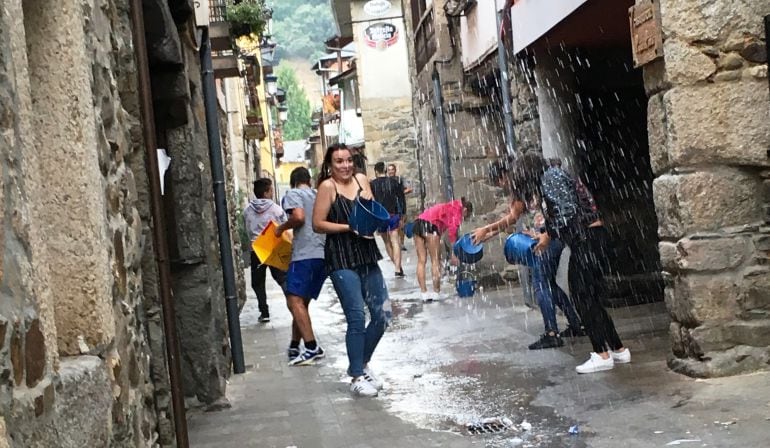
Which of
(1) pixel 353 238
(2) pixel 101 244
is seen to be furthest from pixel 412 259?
(2) pixel 101 244

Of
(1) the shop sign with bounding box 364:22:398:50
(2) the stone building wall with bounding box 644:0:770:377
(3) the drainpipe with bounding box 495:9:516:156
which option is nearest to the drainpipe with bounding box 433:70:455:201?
(3) the drainpipe with bounding box 495:9:516:156

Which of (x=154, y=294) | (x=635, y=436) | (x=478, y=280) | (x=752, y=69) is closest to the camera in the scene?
(x=154, y=294)

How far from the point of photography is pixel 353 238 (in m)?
6.75

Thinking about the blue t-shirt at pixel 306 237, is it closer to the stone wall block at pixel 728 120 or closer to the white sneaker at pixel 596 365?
the white sneaker at pixel 596 365

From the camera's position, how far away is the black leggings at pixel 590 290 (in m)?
6.73

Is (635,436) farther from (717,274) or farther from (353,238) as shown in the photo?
(353,238)

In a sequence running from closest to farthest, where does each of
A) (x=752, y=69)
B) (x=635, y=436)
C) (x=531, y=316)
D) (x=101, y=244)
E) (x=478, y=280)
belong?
(x=101, y=244) < (x=635, y=436) < (x=752, y=69) < (x=531, y=316) < (x=478, y=280)

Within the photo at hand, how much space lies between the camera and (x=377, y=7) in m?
28.8

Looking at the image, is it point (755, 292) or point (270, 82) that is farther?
point (270, 82)

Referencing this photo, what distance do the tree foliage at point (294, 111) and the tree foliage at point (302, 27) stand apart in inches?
711

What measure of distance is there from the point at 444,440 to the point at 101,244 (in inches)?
101

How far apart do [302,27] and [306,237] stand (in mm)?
126866

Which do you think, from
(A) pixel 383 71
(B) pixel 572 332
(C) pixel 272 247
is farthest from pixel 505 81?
(A) pixel 383 71

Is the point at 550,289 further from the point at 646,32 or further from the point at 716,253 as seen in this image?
the point at 646,32
